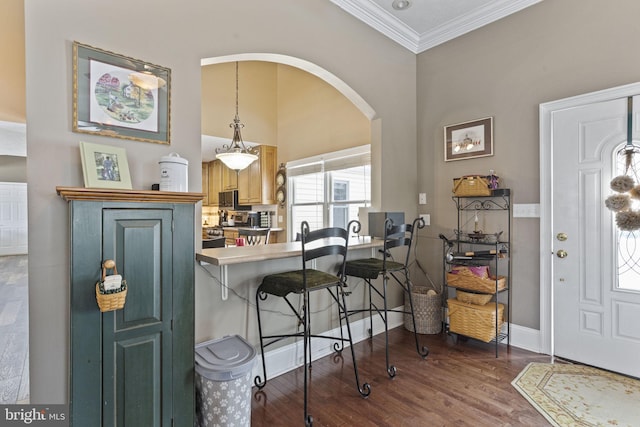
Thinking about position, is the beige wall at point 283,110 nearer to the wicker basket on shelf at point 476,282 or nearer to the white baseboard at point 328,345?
the wicker basket on shelf at point 476,282

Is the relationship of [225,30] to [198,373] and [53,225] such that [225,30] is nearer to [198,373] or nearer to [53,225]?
[53,225]

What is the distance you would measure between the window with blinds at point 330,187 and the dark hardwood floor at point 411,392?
2.12 meters

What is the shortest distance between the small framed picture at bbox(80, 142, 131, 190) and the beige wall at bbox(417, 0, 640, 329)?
9.55 ft

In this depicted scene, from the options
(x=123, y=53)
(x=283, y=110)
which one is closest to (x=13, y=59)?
(x=123, y=53)

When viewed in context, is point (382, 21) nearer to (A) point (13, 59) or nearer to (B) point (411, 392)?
(A) point (13, 59)

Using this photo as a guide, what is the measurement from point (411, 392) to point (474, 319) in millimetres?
1033

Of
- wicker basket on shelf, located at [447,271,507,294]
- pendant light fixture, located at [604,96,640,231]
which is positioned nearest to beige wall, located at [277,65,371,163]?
wicker basket on shelf, located at [447,271,507,294]

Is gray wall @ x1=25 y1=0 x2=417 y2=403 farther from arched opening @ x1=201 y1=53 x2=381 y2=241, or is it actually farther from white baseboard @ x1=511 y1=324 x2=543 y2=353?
white baseboard @ x1=511 y1=324 x2=543 y2=353

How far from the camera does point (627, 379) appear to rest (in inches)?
90.8

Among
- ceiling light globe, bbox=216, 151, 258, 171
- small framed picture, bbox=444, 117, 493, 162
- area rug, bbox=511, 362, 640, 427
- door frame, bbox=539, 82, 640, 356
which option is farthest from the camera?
ceiling light globe, bbox=216, 151, 258, 171

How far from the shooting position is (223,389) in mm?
1669

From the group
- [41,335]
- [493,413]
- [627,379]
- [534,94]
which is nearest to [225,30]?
[41,335]

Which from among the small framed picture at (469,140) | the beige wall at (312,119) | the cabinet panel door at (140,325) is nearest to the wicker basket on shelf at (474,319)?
the small framed picture at (469,140)

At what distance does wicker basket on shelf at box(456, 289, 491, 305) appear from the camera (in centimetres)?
287
